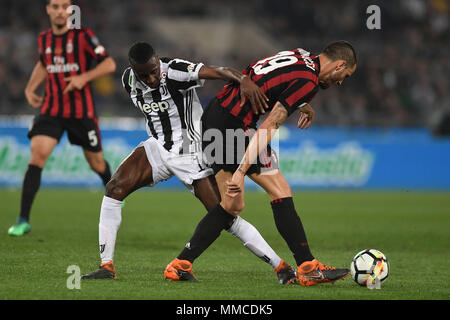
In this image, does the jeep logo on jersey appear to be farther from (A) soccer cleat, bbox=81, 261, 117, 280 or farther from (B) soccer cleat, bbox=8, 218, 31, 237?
(B) soccer cleat, bbox=8, 218, 31, 237

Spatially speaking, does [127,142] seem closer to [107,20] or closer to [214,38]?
[107,20]

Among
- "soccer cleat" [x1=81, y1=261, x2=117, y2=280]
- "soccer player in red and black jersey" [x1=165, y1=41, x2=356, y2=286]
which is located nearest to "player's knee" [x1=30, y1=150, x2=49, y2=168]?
"soccer cleat" [x1=81, y1=261, x2=117, y2=280]

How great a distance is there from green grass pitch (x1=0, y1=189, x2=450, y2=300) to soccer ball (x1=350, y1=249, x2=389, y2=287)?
7 centimetres

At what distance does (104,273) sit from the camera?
18.0 feet

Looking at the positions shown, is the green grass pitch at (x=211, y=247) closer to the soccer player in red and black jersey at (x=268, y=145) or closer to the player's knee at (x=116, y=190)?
the soccer player in red and black jersey at (x=268, y=145)

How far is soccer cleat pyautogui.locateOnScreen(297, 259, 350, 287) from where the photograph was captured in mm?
5328

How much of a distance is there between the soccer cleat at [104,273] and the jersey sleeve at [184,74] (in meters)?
1.42

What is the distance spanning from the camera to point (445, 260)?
712 cm

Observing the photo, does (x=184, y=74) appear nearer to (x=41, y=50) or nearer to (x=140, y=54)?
(x=140, y=54)

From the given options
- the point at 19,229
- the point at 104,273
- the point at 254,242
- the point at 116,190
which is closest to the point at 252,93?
the point at 254,242

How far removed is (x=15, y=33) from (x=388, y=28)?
1130cm

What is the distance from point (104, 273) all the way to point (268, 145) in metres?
1.51

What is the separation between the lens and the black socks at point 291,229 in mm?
5402

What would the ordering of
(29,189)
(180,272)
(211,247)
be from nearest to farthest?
(180,272) < (211,247) < (29,189)
